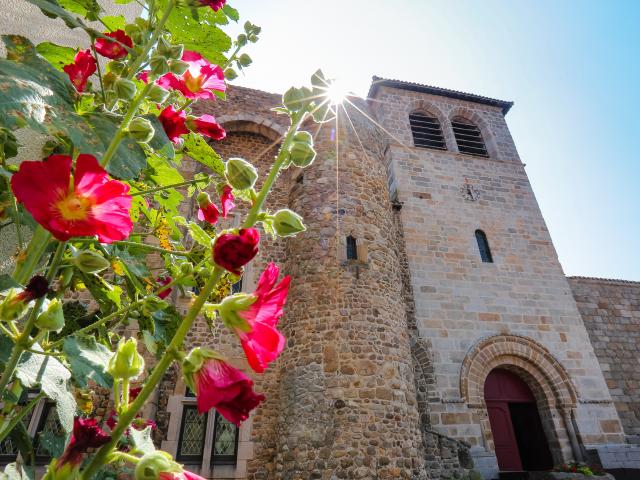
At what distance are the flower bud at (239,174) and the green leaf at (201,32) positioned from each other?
0.60 metres

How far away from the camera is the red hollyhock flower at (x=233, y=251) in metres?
0.61

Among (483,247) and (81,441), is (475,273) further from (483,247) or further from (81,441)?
(81,441)

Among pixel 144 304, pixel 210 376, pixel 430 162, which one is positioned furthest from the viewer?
pixel 430 162

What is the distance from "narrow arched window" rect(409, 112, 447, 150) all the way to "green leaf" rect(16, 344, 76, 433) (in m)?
10.8

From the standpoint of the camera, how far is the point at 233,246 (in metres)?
0.62

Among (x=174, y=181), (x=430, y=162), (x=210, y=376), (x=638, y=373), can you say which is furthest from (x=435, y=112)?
(x=210, y=376)

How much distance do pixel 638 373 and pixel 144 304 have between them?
11342mm

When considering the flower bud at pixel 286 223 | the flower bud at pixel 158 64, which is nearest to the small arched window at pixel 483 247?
the flower bud at pixel 286 223

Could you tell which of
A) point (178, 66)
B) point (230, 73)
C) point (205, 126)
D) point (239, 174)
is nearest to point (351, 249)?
point (230, 73)

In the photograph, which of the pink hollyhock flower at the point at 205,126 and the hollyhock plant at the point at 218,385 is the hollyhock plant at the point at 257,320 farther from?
the pink hollyhock flower at the point at 205,126

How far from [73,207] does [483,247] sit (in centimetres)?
974

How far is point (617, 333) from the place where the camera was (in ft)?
Answer: 29.4

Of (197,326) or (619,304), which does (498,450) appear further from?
(197,326)

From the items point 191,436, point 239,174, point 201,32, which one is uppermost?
point 201,32
